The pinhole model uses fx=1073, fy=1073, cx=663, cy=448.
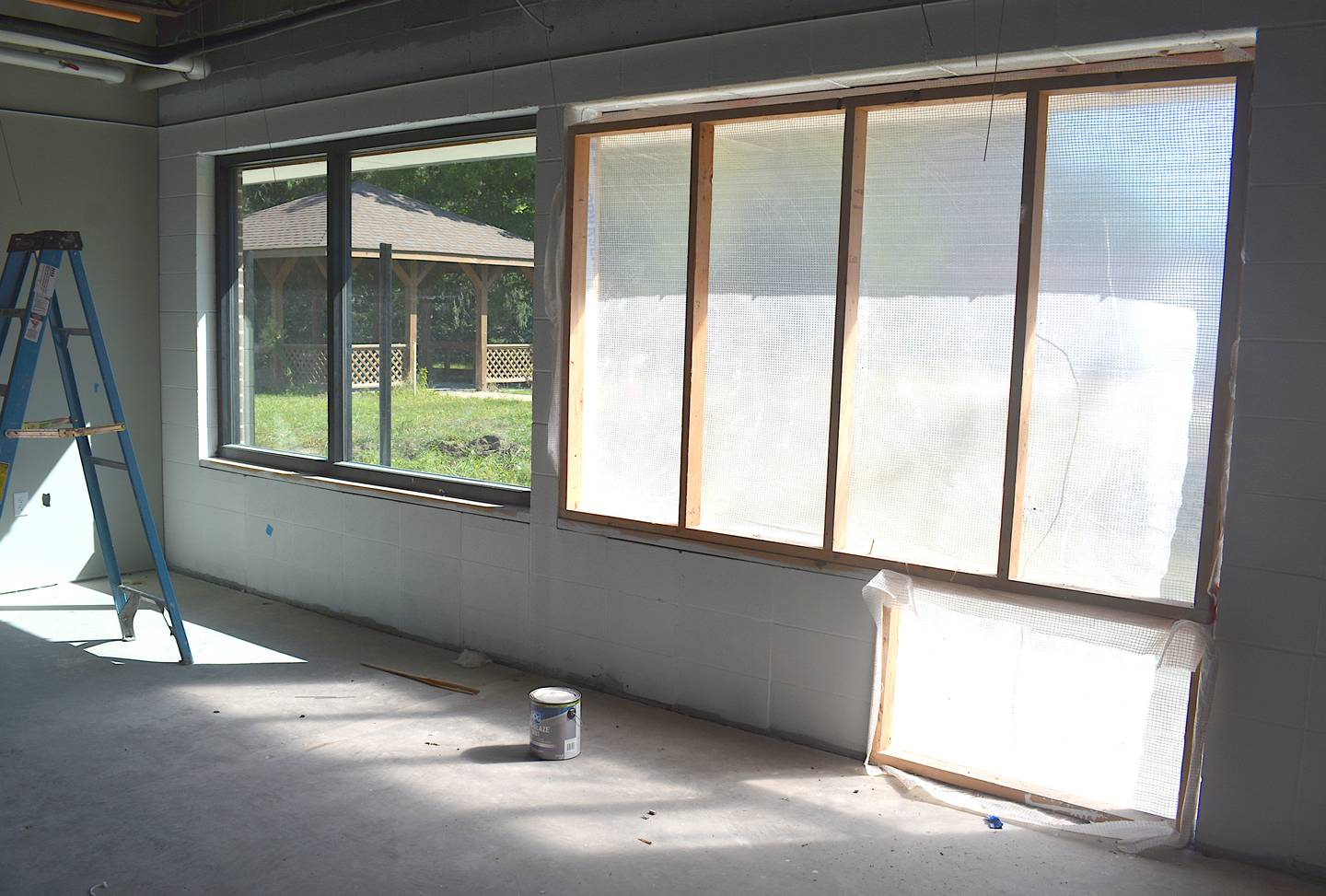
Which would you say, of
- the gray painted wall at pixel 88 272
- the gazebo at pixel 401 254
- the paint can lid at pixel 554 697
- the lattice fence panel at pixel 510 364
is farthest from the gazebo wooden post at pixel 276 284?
the paint can lid at pixel 554 697

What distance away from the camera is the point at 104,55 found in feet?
18.2

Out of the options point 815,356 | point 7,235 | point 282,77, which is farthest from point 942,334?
point 7,235

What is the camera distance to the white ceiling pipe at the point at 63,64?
540 centimetres

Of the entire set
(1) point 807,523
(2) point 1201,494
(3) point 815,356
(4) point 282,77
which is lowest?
(1) point 807,523

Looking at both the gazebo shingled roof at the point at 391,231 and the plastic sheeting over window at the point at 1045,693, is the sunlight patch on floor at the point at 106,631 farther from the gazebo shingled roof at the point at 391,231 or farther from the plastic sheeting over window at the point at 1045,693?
the plastic sheeting over window at the point at 1045,693

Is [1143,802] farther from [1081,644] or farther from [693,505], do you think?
[693,505]

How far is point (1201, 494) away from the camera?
315cm

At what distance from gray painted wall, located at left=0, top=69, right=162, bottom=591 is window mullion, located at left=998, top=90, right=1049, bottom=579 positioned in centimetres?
502

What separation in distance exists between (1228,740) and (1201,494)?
2.33 ft

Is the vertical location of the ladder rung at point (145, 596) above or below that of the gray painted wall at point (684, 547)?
below

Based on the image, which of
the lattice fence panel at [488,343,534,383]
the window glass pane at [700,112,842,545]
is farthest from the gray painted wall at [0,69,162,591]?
the window glass pane at [700,112,842,545]

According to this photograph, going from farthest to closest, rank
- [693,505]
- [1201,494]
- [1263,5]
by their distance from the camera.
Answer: [693,505] → [1201,494] → [1263,5]

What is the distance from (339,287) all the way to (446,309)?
772 millimetres

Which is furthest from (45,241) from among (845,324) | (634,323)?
(845,324)
